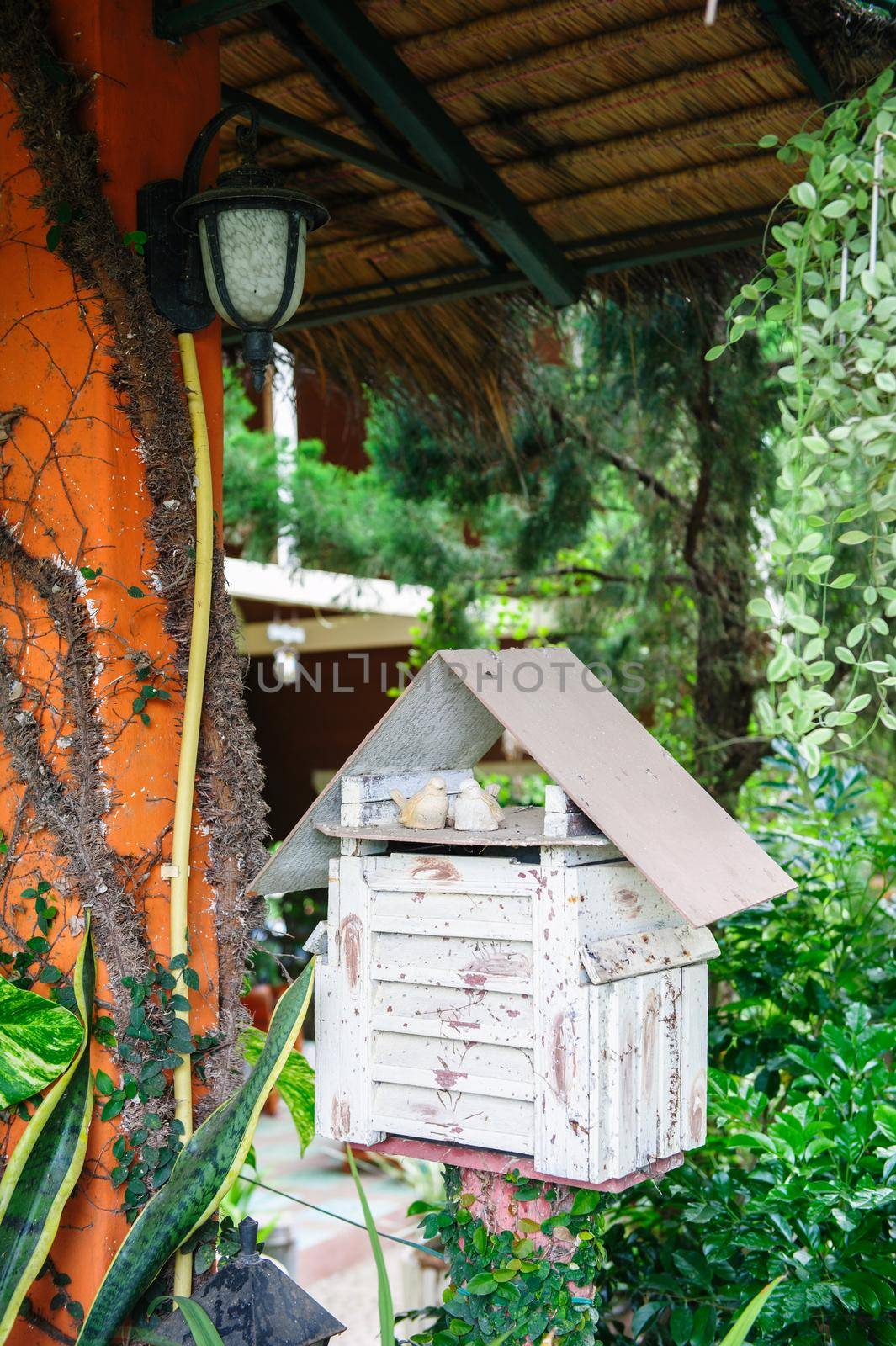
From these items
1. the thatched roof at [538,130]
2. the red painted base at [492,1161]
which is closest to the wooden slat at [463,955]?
the red painted base at [492,1161]

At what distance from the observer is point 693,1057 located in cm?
152

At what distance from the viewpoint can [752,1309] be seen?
1268 mm

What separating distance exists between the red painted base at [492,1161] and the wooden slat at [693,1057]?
0.03 meters

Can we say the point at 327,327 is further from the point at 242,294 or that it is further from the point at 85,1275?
the point at 85,1275

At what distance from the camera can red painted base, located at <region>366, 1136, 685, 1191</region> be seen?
54.6 inches

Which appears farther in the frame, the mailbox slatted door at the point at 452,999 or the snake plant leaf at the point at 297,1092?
the snake plant leaf at the point at 297,1092

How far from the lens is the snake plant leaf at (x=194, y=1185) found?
4.86 feet

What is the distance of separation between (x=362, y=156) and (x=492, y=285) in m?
0.62

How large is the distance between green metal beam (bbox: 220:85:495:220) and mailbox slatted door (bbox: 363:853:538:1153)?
118cm

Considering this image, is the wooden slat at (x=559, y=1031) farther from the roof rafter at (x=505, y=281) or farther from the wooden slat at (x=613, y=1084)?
the roof rafter at (x=505, y=281)

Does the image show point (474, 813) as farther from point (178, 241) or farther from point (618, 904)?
point (178, 241)

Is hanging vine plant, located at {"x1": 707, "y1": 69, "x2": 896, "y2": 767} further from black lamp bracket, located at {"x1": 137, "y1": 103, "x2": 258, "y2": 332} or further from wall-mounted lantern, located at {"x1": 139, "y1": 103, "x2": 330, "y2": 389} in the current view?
black lamp bracket, located at {"x1": 137, "y1": 103, "x2": 258, "y2": 332}

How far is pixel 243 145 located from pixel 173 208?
130 mm

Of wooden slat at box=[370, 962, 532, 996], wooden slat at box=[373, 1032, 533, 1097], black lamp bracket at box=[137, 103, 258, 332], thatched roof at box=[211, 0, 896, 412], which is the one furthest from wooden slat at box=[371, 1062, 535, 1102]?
thatched roof at box=[211, 0, 896, 412]
